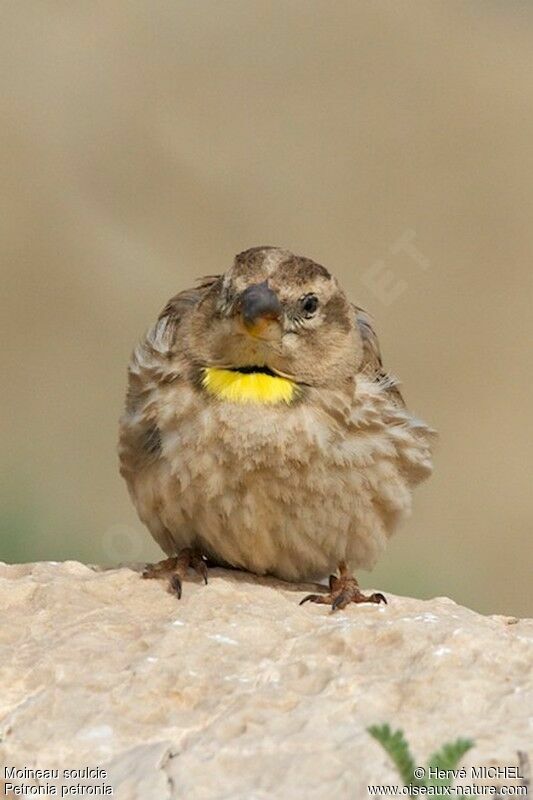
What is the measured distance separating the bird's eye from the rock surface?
3.63 feet

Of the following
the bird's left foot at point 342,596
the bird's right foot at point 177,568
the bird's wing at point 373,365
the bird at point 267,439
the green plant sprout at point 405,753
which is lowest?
the green plant sprout at point 405,753

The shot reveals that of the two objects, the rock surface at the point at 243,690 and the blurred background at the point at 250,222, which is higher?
the blurred background at the point at 250,222

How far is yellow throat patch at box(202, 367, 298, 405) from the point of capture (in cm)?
562

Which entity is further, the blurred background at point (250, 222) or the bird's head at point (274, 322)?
the blurred background at point (250, 222)

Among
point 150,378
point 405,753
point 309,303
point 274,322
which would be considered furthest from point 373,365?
point 405,753

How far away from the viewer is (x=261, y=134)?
1105 cm

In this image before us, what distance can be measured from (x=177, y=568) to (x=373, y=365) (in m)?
1.13

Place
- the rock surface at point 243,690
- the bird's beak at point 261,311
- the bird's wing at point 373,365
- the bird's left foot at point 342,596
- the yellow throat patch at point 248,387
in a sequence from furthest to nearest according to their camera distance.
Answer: the bird's wing at point 373,365 < the yellow throat patch at point 248,387 < the bird's beak at point 261,311 < the bird's left foot at point 342,596 < the rock surface at point 243,690

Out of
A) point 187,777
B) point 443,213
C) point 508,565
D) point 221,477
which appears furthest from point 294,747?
point 443,213

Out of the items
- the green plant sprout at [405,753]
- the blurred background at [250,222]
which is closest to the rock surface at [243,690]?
the green plant sprout at [405,753]

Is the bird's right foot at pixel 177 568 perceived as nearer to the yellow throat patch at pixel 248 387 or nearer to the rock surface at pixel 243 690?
the rock surface at pixel 243 690

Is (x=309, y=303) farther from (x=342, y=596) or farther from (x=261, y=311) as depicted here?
→ (x=342, y=596)

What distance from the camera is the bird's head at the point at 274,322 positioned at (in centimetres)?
561

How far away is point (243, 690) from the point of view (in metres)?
4.32
